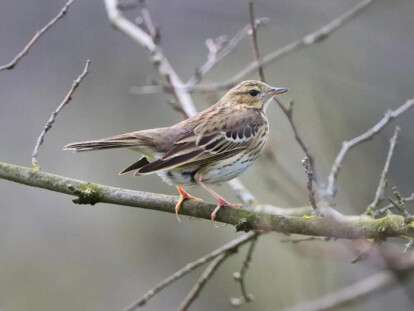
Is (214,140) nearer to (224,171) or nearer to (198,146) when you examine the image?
(198,146)

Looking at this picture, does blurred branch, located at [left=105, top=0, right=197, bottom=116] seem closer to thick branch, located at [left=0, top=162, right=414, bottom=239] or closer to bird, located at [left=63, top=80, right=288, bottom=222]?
bird, located at [left=63, top=80, right=288, bottom=222]

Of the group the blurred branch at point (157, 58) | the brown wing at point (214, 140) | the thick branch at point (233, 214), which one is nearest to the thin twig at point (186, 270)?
the thick branch at point (233, 214)

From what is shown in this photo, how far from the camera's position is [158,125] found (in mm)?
14508

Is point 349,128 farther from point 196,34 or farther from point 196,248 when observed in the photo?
point 196,34

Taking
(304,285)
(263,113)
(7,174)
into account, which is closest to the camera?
(7,174)

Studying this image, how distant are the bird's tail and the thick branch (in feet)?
1.76

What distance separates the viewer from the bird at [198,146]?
6.77 meters

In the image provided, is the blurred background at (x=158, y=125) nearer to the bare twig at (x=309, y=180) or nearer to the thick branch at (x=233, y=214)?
the thick branch at (x=233, y=214)

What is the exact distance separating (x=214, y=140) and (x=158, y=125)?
722 cm

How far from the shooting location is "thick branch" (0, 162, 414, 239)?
17.8 feet

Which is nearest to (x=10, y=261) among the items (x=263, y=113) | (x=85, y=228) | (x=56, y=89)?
(x=85, y=228)

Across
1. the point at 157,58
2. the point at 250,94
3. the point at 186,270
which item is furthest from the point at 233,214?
the point at 157,58

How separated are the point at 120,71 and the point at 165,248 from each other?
3.39 m

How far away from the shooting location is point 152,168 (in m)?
6.51
